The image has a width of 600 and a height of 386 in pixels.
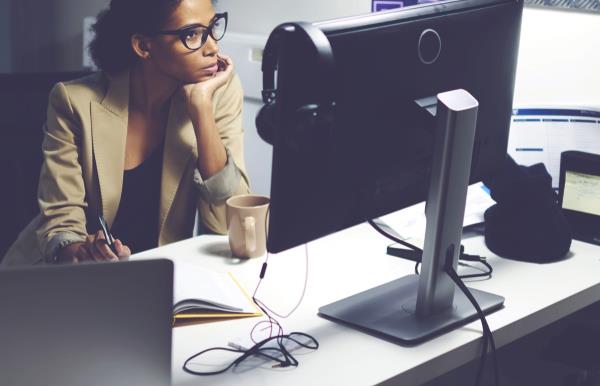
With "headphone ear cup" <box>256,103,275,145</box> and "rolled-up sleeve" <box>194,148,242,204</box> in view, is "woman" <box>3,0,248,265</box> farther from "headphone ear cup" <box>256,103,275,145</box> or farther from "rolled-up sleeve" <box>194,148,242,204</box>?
"headphone ear cup" <box>256,103,275,145</box>

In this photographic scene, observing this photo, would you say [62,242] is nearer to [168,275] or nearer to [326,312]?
[326,312]

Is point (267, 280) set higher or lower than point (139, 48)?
lower

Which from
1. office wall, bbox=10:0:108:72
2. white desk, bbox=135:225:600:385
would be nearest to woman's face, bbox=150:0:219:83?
white desk, bbox=135:225:600:385

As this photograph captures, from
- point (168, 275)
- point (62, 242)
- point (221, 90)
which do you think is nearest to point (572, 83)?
point (221, 90)

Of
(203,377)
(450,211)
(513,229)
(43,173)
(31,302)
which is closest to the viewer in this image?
(31,302)

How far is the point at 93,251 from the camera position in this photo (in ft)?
4.84

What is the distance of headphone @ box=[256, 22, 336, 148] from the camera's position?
1.01 meters

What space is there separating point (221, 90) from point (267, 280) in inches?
29.6

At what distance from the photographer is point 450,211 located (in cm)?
120

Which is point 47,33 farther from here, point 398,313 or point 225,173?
point 398,313

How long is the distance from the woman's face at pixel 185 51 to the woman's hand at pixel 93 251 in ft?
1.61

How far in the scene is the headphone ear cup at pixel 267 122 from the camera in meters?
1.09

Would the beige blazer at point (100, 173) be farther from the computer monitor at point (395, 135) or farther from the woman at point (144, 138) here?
the computer monitor at point (395, 135)

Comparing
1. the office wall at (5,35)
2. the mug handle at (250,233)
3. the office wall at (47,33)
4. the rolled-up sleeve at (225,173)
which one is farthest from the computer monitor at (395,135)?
the office wall at (5,35)
